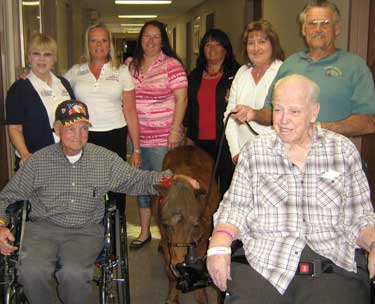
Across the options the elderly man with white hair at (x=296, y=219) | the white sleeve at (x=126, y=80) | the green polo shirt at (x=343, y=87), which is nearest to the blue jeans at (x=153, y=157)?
the white sleeve at (x=126, y=80)

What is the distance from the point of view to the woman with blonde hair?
274cm

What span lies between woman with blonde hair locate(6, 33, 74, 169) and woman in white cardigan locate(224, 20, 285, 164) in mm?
1034

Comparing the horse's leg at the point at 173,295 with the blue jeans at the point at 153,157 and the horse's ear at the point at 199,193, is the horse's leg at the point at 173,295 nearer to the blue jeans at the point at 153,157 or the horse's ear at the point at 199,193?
the horse's ear at the point at 199,193

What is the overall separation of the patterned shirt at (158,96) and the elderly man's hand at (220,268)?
1.69m

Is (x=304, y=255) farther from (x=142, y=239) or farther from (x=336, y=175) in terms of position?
(x=142, y=239)

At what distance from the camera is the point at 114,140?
3119 mm

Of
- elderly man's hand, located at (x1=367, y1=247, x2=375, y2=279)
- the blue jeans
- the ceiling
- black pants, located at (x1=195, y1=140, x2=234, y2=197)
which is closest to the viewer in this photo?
elderly man's hand, located at (x1=367, y1=247, x2=375, y2=279)

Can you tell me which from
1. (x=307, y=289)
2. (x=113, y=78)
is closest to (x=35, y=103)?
(x=113, y=78)

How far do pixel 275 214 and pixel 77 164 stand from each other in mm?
1062

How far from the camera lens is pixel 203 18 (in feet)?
34.8

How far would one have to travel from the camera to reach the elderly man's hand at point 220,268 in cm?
166

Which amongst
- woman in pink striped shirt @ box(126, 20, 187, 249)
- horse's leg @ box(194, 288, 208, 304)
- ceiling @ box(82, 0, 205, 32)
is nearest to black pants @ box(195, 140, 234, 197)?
woman in pink striped shirt @ box(126, 20, 187, 249)

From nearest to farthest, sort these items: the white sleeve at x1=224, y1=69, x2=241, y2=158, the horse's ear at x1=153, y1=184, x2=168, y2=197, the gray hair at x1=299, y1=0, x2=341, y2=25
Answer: the gray hair at x1=299, y1=0, x2=341, y2=25 → the horse's ear at x1=153, y1=184, x2=168, y2=197 → the white sleeve at x1=224, y1=69, x2=241, y2=158

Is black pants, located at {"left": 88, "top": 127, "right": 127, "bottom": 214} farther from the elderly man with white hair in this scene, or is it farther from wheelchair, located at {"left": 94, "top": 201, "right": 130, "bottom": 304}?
the elderly man with white hair
